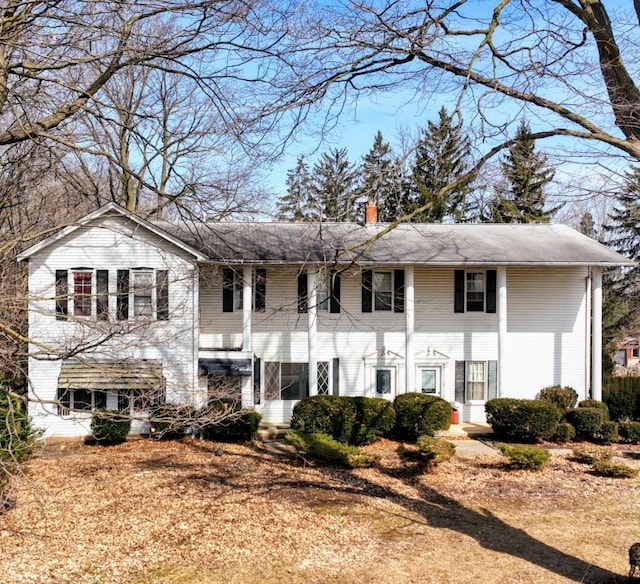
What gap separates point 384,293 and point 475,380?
4434 millimetres

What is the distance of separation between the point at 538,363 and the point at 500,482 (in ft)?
26.1

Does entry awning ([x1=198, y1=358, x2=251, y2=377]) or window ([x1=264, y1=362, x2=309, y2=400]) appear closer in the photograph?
entry awning ([x1=198, y1=358, x2=251, y2=377])

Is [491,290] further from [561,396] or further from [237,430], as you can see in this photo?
[237,430]

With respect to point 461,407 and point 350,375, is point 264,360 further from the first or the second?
point 461,407

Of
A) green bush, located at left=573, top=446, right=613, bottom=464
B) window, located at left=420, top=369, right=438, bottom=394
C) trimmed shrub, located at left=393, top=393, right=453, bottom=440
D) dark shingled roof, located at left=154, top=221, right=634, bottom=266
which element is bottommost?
green bush, located at left=573, top=446, right=613, bottom=464

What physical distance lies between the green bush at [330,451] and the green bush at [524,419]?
4949mm

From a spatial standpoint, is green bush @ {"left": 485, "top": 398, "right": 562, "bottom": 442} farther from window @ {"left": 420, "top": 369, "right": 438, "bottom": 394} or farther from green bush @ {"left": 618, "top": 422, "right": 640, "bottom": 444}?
window @ {"left": 420, "top": 369, "right": 438, "bottom": 394}

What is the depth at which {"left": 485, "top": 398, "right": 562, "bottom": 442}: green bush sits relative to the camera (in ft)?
59.6

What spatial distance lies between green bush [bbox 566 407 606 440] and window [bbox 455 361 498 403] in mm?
2948

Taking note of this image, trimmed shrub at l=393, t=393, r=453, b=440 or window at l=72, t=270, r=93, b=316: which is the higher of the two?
window at l=72, t=270, r=93, b=316

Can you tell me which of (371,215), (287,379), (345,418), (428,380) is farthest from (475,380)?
(371,215)

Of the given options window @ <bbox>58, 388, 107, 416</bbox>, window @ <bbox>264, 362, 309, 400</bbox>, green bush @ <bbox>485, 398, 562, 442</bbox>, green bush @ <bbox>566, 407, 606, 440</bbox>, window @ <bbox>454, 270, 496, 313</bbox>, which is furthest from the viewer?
window @ <bbox>454, 270, 496, 313</bbox>

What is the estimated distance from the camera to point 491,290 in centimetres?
2109

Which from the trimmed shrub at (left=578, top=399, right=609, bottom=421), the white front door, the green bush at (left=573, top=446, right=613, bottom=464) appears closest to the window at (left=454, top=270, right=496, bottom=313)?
the white front door
